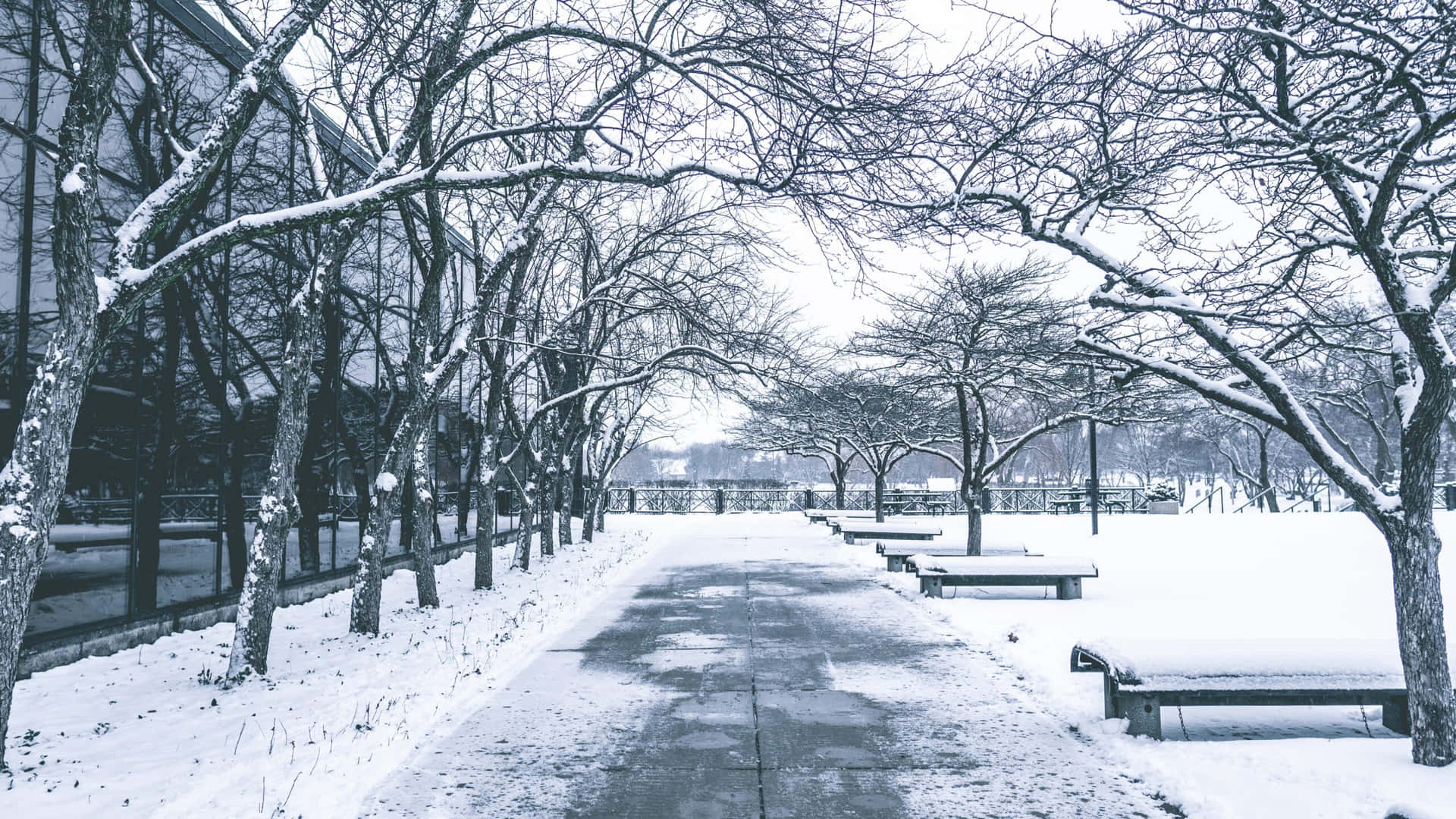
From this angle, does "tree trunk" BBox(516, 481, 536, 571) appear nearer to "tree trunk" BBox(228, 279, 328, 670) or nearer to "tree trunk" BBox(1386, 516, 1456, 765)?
"tree trunk" BBox(228, 279, 328, 670)

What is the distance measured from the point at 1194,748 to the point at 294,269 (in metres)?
12.5

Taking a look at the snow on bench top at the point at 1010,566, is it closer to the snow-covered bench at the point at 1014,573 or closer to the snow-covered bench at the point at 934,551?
the snow-covered bench at the point at 1014,573

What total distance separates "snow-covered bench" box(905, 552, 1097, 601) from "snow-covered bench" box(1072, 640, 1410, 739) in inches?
245

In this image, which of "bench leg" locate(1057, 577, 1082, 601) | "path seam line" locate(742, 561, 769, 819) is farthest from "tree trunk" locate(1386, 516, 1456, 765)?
"bench leg" locate(1057, 577, 1082, 601)

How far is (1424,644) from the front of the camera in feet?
17.6

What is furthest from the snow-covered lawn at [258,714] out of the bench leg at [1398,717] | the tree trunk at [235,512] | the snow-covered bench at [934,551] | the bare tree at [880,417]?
the bare tree at [880,417]

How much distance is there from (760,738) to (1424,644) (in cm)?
414

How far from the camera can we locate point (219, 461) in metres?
11.4

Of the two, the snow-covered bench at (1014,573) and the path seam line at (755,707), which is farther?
the snow-covered bench at (1014,573)

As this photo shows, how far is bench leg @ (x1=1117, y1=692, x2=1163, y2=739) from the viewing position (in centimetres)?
640

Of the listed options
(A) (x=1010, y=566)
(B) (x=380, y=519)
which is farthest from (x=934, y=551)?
(B) (x=380, y=519)

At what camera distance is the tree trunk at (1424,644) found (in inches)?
208

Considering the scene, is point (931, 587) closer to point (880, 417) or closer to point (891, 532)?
point (891, 532)

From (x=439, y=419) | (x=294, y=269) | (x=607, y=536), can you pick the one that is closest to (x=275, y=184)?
(x=294, y=269)
